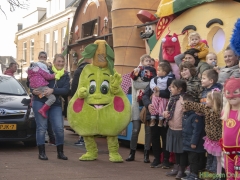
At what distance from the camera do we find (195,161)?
20.0 ft

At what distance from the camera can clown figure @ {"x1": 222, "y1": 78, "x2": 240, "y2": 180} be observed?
511cm

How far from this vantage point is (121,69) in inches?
404

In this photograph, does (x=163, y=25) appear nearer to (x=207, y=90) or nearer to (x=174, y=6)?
(x=174, y=6)

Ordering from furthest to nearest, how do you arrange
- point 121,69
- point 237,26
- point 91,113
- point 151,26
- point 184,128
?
point 121,69 < point 151,26 < point 91,113 < point 184,128 < point 237,26

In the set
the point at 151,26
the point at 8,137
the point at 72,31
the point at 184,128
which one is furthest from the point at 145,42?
the point at 72,31

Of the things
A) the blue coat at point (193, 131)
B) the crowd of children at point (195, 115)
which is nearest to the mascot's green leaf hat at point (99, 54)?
the crowd of children at point (195, 115)

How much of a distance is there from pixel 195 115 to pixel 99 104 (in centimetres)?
189

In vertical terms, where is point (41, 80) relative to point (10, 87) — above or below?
above

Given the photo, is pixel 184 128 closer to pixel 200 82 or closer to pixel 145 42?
pixel 200 82

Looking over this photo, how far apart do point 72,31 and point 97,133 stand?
737 centimetres

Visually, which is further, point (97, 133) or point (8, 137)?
point (8, 137)

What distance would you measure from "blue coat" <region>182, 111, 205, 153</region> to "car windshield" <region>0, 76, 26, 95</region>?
4.77 m

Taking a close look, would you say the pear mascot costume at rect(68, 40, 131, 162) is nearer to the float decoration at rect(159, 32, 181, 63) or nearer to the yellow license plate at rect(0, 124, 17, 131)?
the float decoration at rect(159, 32, 181, 63)

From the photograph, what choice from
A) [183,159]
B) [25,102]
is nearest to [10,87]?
[25,102]
